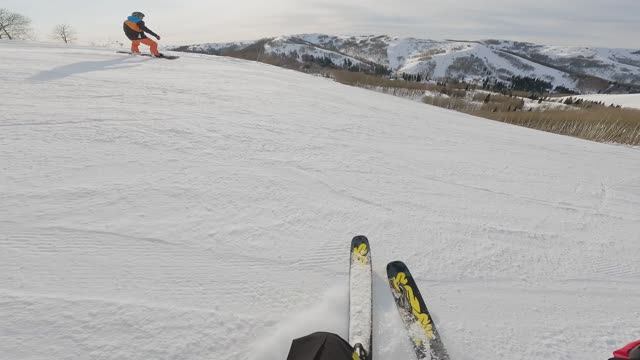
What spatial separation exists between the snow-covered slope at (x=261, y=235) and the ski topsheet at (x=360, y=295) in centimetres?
7

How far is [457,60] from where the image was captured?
129 m

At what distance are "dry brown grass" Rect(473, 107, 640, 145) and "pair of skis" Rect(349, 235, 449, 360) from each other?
40.0 ft

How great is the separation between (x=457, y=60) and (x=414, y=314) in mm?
146122

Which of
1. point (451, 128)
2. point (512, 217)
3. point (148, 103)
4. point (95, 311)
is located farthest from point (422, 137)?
point (95, 311)

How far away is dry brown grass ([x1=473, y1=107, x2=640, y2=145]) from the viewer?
10.7 m

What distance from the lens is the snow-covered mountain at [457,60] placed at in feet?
384

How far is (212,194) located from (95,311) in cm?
138

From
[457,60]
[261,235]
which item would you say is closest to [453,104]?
[261,235]

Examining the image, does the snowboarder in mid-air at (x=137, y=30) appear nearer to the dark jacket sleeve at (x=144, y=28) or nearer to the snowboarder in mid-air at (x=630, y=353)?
the dark jacket sleeve at (x=144, y=28)

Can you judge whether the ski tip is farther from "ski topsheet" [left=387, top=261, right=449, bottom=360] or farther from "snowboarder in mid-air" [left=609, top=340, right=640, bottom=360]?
"snowboarder in mid-air" [left=609, top=340, right=640, bottom=360]

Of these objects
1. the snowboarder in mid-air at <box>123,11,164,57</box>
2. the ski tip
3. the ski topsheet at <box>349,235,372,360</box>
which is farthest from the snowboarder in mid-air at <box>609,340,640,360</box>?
the snowboarder in mid-air at <box>123,11,164,57</box>

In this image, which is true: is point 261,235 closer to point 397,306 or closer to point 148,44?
point 397,306

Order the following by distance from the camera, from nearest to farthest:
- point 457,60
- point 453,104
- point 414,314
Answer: point 414,314 → point 453,104 → point 457,60

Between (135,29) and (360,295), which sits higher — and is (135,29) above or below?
above
